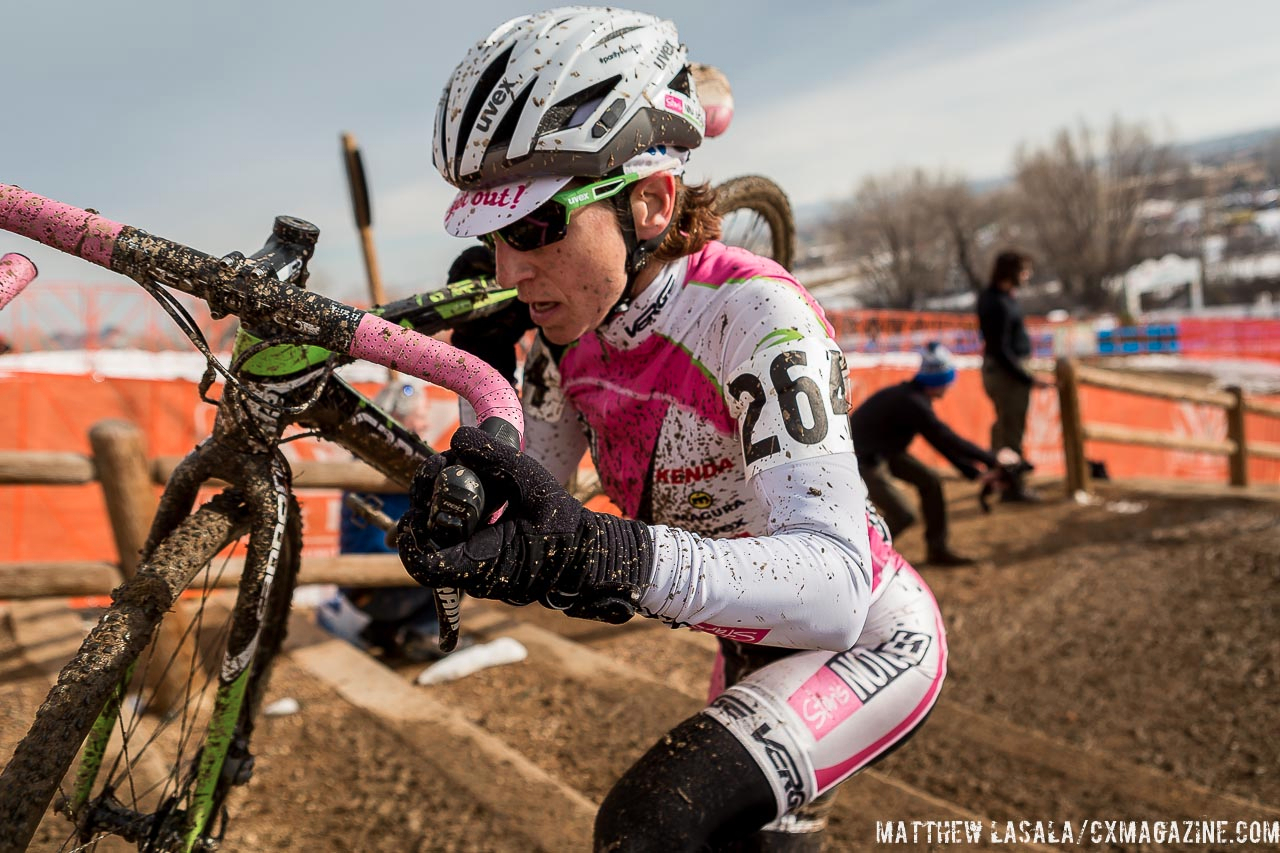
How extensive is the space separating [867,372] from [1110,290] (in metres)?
43.0

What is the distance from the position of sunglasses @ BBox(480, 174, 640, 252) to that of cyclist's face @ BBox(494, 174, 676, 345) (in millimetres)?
15

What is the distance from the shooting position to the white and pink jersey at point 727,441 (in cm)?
146

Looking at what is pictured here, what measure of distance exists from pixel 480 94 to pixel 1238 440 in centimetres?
1085

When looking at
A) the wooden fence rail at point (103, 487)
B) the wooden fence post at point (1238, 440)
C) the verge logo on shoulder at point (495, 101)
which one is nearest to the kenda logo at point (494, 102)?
the verge logo on shoulder at point (495, 101)

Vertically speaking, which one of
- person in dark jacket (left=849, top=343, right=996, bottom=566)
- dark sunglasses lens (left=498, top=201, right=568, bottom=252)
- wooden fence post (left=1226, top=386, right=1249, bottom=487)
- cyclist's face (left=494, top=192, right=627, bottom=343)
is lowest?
wooden fence post (left=1226, top=386, right=1249, bottom=487)

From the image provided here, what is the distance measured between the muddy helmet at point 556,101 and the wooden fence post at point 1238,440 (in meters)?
10.3

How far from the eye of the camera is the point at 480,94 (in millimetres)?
1792

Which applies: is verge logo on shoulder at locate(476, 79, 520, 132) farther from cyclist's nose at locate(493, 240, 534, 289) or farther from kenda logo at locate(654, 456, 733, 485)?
kenda logo at locate(654, 456, 733, 485)

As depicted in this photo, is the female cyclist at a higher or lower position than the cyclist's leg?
higher

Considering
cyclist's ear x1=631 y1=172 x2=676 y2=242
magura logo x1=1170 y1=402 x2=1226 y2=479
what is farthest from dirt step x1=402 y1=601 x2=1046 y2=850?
magura logo x1=1170 y1=402 x2=1226 y2=479

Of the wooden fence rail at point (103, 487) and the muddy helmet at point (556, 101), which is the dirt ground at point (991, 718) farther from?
the muddy helmet at point (556, 101)

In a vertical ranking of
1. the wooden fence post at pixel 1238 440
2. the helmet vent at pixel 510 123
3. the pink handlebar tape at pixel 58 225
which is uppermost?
the helmet vent at pixel 510 123

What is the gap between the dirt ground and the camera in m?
3.47

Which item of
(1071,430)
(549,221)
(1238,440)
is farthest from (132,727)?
(1238,440)
